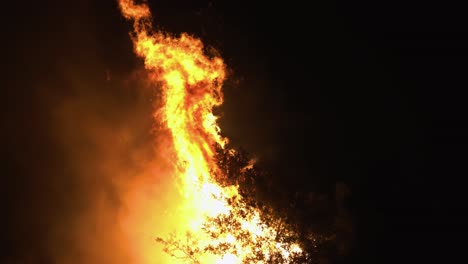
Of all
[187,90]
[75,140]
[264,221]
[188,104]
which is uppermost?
[187,90]

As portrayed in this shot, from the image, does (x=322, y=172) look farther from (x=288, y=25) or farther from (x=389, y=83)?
(x=288, y=25)

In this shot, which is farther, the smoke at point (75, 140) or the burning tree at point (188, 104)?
the smoke at point (75, 140)

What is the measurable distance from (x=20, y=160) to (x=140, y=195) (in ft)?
15.5

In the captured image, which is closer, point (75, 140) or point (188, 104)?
point (188, 104)

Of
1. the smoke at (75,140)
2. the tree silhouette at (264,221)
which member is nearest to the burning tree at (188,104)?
the smoke at (75,140)

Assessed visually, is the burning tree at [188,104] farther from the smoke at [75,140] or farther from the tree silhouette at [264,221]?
the tree silhouette at [264,221]

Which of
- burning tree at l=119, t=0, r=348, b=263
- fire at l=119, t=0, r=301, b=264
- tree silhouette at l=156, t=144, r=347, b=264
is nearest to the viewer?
tree silhouette at l=156, t=144, r=347, b=264

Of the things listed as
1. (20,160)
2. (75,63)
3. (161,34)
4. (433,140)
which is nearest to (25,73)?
(75,63)

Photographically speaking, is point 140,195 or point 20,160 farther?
point 140,195

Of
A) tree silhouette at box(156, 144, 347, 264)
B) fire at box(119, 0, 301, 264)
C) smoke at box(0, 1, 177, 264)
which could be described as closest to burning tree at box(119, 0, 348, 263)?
fire at box(119, 0, 301, 264)

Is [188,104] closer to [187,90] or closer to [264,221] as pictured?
[187,90]

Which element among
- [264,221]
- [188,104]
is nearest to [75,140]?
[188,104]

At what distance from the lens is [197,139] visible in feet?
48.2

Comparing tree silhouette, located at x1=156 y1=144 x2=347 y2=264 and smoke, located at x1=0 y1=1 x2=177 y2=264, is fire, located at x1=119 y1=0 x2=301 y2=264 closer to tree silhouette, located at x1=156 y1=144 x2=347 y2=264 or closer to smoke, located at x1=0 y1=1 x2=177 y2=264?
smoke, located at x1=0 y1=1 x2=177 y2=264
